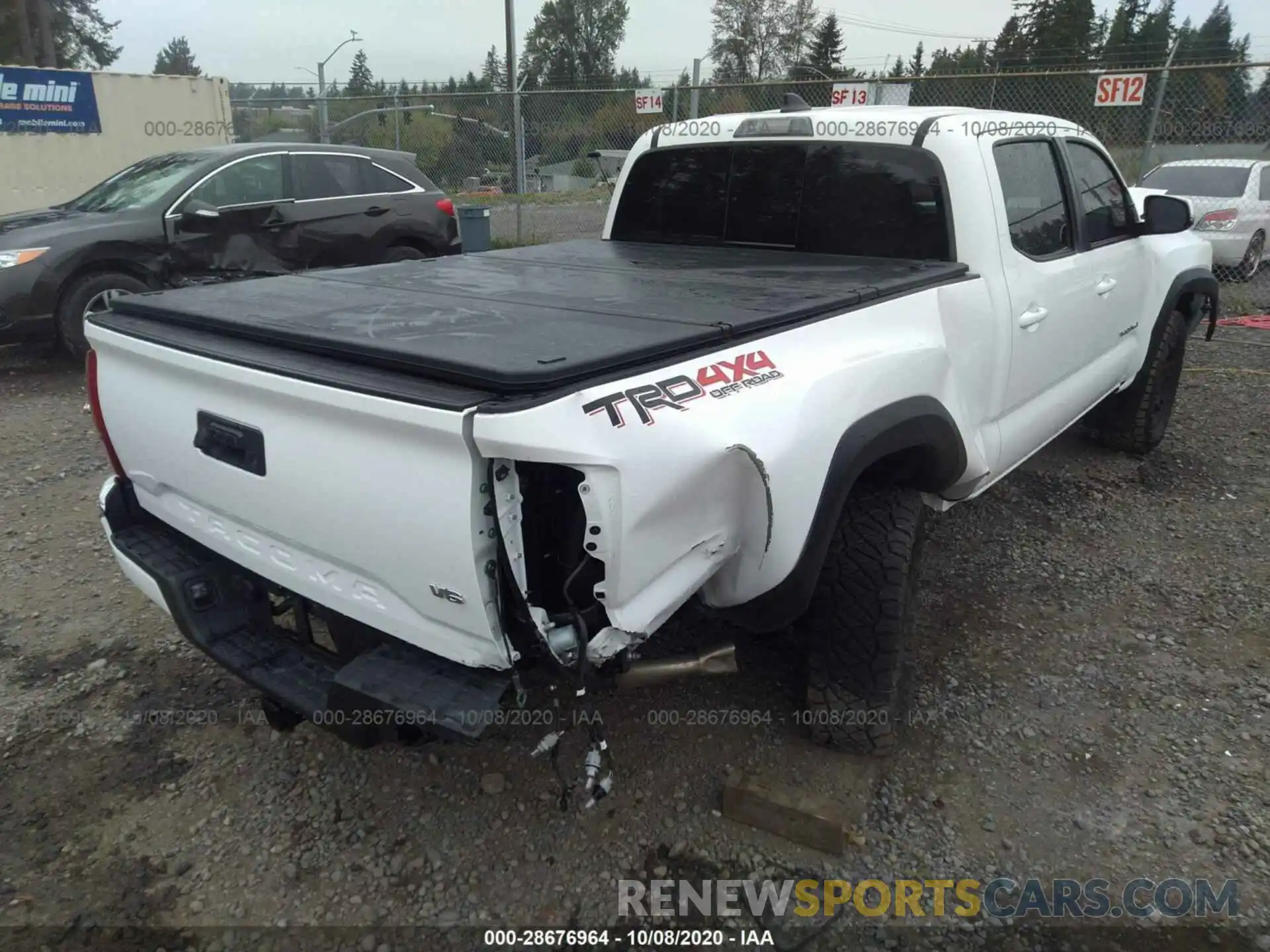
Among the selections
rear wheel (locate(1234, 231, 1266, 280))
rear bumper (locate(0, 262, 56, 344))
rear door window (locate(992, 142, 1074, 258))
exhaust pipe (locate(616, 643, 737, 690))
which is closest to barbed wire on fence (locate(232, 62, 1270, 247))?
rear wheel (locate(1234, 231, 1266, 280))

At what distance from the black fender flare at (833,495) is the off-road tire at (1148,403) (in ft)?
10.2

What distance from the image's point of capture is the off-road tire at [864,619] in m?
2.59

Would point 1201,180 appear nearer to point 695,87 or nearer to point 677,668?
point 695,87

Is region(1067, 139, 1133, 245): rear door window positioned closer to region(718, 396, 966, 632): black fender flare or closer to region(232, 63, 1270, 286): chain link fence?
region(718, 396, 966, 632): black fender flare

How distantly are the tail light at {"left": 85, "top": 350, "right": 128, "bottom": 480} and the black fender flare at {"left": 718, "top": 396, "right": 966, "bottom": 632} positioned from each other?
1.92 metres

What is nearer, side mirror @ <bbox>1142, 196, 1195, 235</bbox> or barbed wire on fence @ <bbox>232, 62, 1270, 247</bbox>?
side mirror @ <bbox>1142, 196, 1195, 235</bbox>

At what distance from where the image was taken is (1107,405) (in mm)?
5262

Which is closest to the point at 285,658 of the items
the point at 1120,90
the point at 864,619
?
the point at 864,619

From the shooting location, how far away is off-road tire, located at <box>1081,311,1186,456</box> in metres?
4.96

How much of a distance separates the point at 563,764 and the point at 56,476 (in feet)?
12.9

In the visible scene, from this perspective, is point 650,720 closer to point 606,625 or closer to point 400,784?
point 400,784

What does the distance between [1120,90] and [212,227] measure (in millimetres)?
9451

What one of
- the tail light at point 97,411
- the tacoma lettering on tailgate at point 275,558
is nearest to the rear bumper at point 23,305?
the tail light at point 97,411

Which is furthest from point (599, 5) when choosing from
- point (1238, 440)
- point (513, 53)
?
Answer: point (1238, 440)
